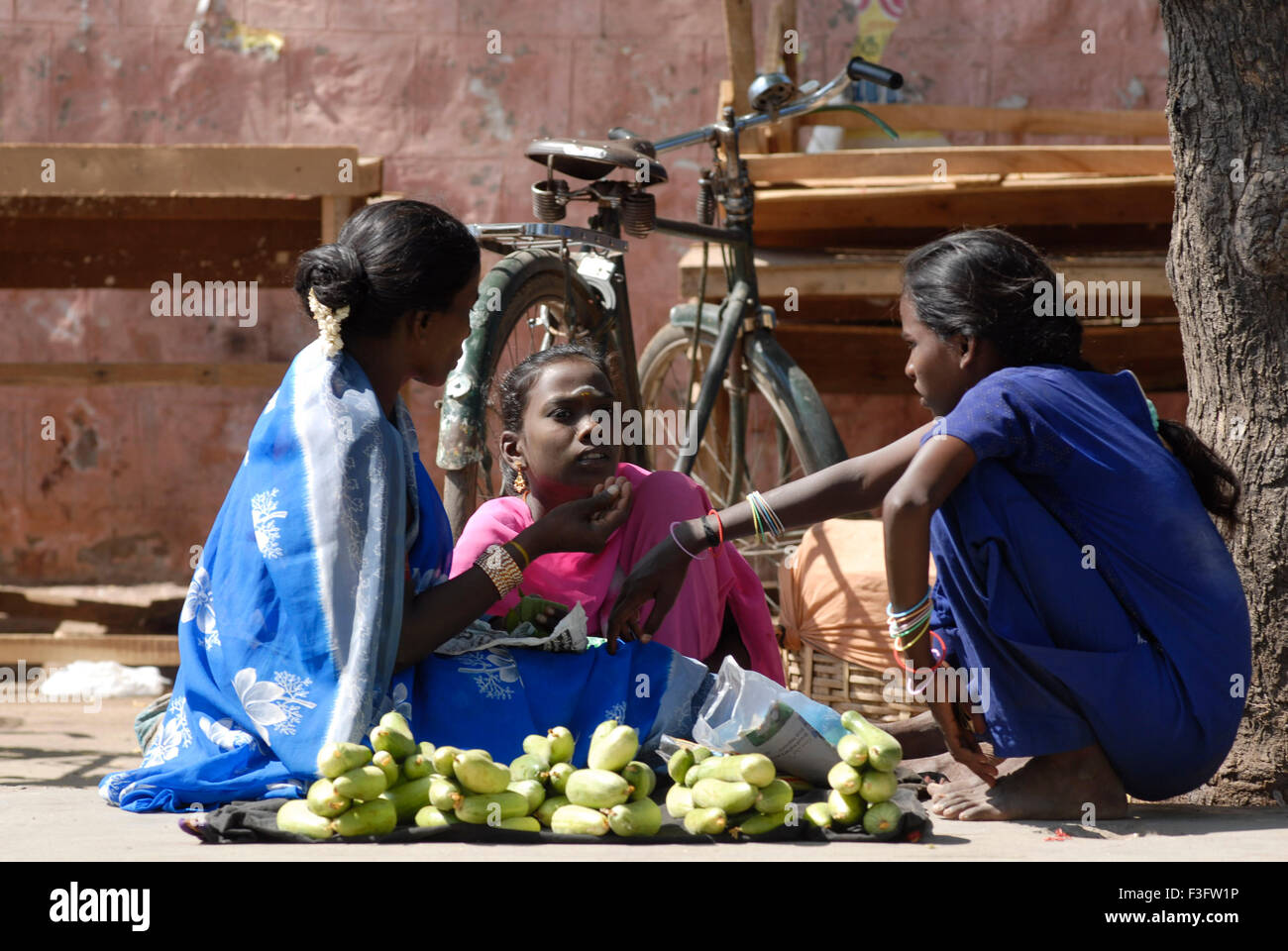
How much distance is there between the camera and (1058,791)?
2.59m

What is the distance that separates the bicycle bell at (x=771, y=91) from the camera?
4.68 meters

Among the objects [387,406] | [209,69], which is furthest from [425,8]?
[387,406]

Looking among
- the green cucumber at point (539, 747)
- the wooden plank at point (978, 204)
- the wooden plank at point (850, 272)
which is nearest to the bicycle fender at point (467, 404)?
the green cucumber at point (539, 747)

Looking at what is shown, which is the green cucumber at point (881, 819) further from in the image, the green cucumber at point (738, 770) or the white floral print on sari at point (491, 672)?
the white floral print on sari at point (491, 672)

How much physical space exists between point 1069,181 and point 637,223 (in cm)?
175

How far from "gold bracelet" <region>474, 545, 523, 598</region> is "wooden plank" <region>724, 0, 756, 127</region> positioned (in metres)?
3.03

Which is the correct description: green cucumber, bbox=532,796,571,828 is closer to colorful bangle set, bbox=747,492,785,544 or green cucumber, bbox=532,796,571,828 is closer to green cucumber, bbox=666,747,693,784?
green cucumber, bbox=666,747,693,784

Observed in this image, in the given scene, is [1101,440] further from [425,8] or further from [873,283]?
[425,8]

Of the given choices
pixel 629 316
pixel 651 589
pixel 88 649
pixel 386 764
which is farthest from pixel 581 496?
pixel 88 649

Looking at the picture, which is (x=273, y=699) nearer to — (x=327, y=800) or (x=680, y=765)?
(x=327, y=800)

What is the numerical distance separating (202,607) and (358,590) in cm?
40

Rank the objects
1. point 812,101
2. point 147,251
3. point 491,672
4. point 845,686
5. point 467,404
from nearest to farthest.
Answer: point 491,672 → point 467,404 → point 845,686 → point 812,101 → point 147,251

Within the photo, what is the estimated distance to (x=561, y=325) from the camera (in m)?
4.06

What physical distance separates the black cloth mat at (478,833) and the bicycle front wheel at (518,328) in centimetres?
116
